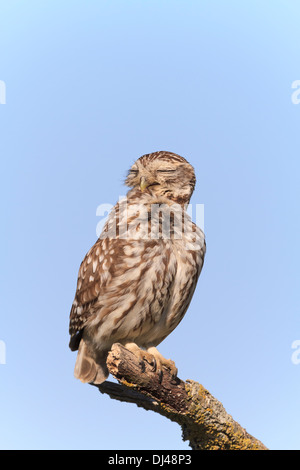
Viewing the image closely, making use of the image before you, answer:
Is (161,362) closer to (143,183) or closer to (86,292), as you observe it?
(86,292)

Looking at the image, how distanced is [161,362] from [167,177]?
A: 5.05 feet

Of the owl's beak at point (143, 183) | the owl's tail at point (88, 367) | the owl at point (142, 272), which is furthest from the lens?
the owl's beak at point (143, 183)

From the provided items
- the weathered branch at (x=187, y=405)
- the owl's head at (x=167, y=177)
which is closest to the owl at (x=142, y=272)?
the owl's head at (x=167, y=177)

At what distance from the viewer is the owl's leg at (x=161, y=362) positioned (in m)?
4.59

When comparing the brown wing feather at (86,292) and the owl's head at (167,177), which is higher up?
the owl's head at (167,177)

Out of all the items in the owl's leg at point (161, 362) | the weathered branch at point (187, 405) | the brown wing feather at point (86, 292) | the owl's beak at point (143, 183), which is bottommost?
the weathered branch at point (187, 405)

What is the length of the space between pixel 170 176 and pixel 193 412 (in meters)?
1.93

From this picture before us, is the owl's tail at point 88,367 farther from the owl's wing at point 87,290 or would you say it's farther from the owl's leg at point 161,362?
the owl's leg at point 161,362

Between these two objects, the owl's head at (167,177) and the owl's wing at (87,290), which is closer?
the owl's wing at (87,290)

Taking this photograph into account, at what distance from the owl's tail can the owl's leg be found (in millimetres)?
462

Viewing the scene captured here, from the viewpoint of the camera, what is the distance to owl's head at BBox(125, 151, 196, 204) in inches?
206

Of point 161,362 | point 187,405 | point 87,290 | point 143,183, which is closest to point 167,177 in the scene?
Answer: point 143,183

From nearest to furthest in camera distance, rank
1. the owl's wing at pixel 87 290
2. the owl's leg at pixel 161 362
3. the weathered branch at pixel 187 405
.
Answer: the weathered branch at pixel 187 405, the owl's leg at pixel 161 362, the owl's wing at pixel 87 290
